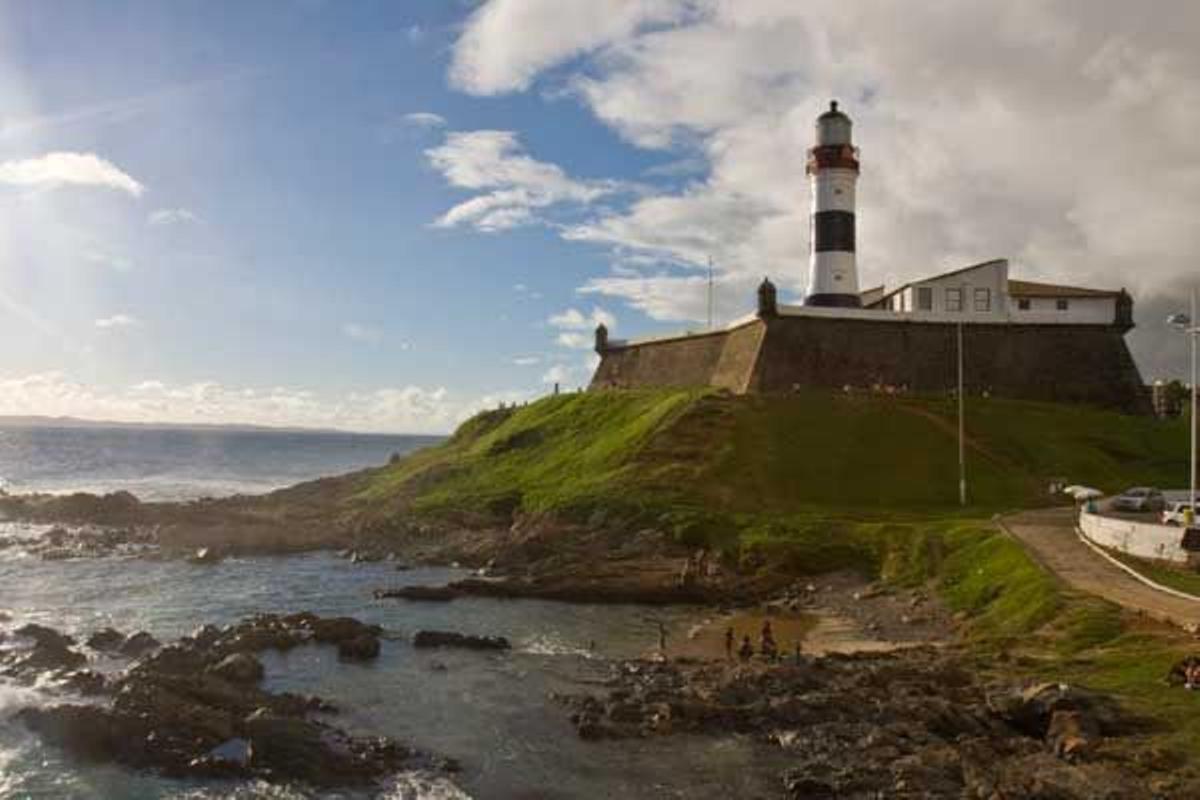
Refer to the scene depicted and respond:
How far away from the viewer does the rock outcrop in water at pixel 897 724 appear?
19453 millimetres

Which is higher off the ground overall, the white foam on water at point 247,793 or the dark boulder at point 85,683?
the dark boulder at point 85,683

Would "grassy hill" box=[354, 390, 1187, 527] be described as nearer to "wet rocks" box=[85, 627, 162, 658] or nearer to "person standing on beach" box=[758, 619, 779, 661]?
"person standing on beach" box=[758, 619, 779, 661]

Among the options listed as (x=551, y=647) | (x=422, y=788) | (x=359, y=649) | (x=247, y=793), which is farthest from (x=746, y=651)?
(x=247, y=793)

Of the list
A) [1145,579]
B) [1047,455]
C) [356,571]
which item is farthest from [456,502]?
[1145,579]

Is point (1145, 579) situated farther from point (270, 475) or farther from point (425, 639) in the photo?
point (270, 475)

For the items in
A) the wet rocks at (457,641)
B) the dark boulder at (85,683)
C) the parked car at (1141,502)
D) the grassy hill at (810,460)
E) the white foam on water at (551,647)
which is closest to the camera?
the dark boulder at (85,683)

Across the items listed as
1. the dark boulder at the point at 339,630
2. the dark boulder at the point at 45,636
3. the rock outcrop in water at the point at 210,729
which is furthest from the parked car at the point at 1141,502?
the dark boulder at the point at 45,636

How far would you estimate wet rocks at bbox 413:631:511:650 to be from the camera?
1323 inches

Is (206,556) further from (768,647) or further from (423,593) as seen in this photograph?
(768,647)

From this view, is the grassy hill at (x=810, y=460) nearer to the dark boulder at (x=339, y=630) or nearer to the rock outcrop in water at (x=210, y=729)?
the dark boulder at (x=339, y=630)

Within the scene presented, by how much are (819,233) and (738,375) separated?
11.5 meters

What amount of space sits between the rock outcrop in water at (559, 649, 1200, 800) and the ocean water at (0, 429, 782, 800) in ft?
3.26

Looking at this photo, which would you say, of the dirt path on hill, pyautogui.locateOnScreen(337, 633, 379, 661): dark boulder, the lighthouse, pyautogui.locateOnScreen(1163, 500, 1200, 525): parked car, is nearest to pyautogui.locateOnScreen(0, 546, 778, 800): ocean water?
pyautogui.locateOnScreen(337, 633, 379, 661): dark boulder

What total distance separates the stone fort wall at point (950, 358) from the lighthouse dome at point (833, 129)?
12.7 metres
